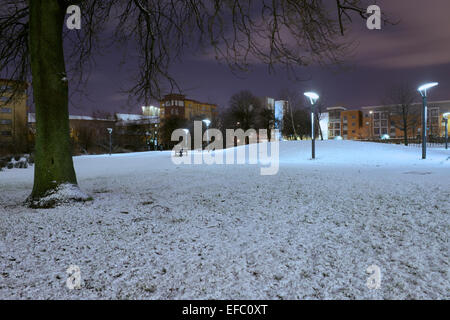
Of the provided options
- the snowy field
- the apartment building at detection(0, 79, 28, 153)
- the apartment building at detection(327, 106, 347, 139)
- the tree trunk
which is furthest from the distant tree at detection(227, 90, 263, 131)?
the apartment building at detection(327, 106, 347, 139)

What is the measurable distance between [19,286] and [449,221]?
206 inches

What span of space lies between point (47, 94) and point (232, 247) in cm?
465

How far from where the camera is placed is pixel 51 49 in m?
5.29

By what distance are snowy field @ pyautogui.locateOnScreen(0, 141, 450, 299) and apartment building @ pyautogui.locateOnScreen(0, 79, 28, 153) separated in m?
4.17

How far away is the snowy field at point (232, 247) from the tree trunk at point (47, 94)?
0.80 m

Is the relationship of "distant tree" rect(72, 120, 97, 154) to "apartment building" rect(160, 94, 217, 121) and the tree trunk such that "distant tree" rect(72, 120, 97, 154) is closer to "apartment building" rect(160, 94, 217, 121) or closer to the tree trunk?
"apartment building" rect(160, 94, 217, 121)

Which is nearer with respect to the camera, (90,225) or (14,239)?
(14,239)

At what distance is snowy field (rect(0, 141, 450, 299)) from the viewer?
230cm

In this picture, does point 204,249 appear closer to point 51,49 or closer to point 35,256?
point 35,256

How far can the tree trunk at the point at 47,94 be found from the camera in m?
5.22

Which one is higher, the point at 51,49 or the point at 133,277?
the point at 51,49

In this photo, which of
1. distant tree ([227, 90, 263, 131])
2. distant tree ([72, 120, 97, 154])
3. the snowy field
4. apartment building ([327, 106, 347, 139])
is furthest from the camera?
apartment building ([327, 106, 347, 139])

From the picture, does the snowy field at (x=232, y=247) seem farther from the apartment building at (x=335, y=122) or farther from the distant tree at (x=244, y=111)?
the apartment building at (x=335, y=122)
